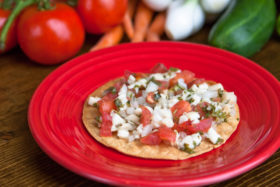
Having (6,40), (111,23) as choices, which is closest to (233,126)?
(111,23)

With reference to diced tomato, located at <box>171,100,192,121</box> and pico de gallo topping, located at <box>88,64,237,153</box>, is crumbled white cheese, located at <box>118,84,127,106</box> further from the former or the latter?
diced tomato, located at <box>171,100,192,121</box>

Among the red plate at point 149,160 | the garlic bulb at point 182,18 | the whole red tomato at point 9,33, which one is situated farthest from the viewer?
the garlic bulb at point 182,18

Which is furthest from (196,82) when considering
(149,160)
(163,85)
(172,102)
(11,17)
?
(11,17)

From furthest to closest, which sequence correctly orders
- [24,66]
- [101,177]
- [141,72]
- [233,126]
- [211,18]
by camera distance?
[211,18] → [24,66] → [141,72] → [233,126] → [101,177]

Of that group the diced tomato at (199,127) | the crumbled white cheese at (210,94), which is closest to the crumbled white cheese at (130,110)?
the diced tomato at (199,127)

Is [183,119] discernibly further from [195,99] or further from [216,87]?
[216,87]

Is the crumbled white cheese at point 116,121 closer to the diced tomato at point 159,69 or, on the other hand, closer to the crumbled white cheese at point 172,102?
the crumbled white cheese at point 172,102

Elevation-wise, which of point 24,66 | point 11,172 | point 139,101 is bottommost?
point 24,66

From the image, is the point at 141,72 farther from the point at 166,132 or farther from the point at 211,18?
the point at 211,18
